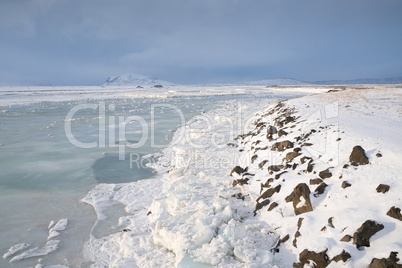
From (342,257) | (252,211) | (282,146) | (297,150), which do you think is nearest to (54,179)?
(252,211)

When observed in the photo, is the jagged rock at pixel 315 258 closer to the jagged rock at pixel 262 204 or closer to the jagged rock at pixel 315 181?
the jagged rock at pixel 262 204

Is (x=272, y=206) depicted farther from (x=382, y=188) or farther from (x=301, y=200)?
(x=382, y=188)

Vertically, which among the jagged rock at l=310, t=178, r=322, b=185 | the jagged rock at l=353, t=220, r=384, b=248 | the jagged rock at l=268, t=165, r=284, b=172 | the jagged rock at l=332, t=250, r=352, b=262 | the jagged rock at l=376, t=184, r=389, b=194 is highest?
the jagged rock at l=376, t=184, r=389, b=194

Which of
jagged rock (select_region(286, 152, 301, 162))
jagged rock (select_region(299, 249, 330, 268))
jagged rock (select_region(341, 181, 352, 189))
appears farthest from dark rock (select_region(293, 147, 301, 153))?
jagged rock (select_region(299, 249, 330, 268))

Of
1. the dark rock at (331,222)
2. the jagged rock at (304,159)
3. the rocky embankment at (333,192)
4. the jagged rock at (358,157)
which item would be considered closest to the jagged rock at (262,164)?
the rocky embankment at (333,192)

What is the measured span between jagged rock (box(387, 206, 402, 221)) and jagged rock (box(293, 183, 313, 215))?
3.17 feet

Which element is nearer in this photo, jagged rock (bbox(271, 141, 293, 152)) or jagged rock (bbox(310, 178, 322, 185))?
jagged rock (bbox(310, 178, 322, 185))

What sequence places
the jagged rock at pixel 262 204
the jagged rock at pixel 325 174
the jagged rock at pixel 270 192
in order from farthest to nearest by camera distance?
the jagged rock at pixel 270 192 → the jagged rock at pixel 262 204 → the jagged rock at pixel 325 174

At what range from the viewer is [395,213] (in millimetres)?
2875

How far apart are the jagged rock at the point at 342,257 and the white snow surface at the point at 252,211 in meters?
0.04

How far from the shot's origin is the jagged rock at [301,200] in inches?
146

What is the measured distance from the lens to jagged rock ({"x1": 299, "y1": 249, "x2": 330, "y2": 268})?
2.73 meters

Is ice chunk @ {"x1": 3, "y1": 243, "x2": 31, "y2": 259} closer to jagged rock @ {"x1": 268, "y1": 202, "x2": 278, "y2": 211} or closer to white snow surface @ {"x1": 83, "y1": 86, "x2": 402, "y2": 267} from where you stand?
white snow surface @ {"x1": 83, "y1": 86, "x2": 402, "y2": 267}

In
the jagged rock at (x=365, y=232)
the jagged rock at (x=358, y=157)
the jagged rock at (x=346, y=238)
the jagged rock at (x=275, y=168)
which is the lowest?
the jagged rock at (x=346, y=238)
